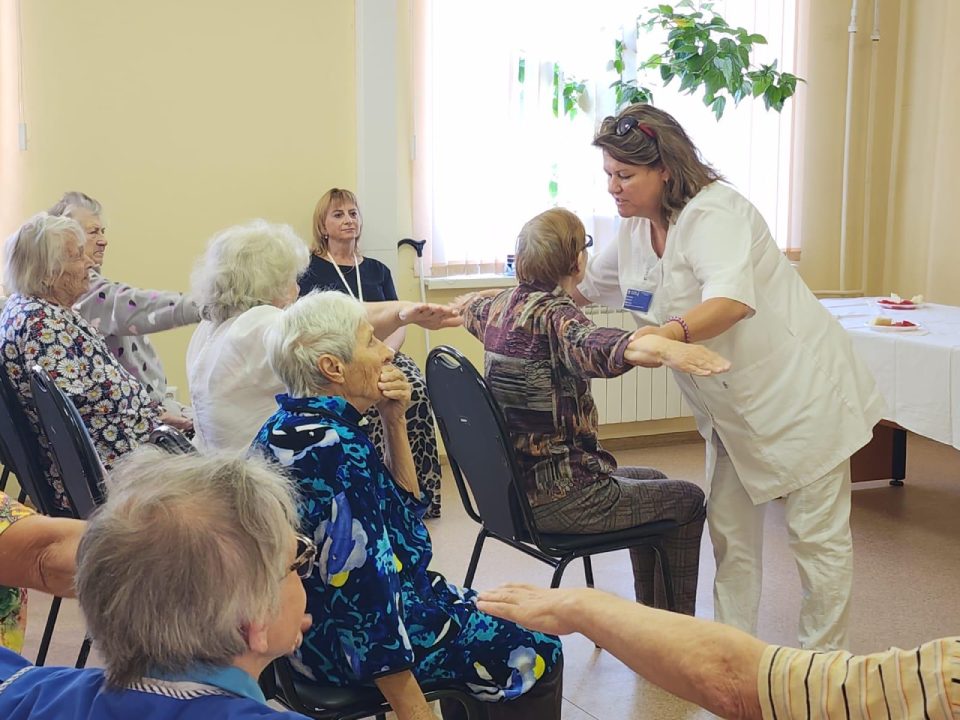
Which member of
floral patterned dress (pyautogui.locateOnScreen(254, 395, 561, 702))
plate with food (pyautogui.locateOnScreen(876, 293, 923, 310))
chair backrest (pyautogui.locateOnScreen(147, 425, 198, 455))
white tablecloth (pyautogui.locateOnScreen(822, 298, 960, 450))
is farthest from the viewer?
plate with food (pyautogui.locateOnScreen(876, 293, 923, 310))

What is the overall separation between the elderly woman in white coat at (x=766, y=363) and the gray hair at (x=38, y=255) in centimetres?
145

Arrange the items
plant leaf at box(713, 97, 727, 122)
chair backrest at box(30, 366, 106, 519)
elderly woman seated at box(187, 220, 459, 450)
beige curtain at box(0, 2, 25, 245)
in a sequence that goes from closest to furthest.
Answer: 1. chair backrest at box(30, 366, 106, 519)
2. elderly woman seated at box(187, 220, 459, 450)
3. beige curtain at box(0, 2, 25, 245)
4. plant leaf at box(713, 97, 727, 122)

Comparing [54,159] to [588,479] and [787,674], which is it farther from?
[787,674]

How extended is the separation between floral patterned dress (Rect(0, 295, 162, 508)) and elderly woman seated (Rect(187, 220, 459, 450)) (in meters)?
0.25

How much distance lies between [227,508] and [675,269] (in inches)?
65.9

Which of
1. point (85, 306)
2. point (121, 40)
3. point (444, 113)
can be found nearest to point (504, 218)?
point (444, 113)

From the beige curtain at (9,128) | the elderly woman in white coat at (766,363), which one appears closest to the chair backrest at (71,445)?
the elderly woman in white coat at (766,363)

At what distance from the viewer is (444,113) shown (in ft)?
15.6

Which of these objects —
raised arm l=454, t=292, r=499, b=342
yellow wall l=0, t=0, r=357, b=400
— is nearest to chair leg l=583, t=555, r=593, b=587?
raised arm l=454, t=292, r=499, b=342

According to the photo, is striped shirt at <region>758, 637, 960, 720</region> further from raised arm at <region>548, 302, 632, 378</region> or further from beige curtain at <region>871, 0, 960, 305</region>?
beige curtain at <region>871, 0, 960, 305</region>

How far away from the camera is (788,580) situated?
10.9ft

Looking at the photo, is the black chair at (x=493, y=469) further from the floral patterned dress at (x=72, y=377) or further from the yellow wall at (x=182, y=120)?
the yellow wall at (x=182, y=120)

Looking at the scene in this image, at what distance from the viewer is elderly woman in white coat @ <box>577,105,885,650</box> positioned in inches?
94.0

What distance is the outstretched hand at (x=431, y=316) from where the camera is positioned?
2451mm
